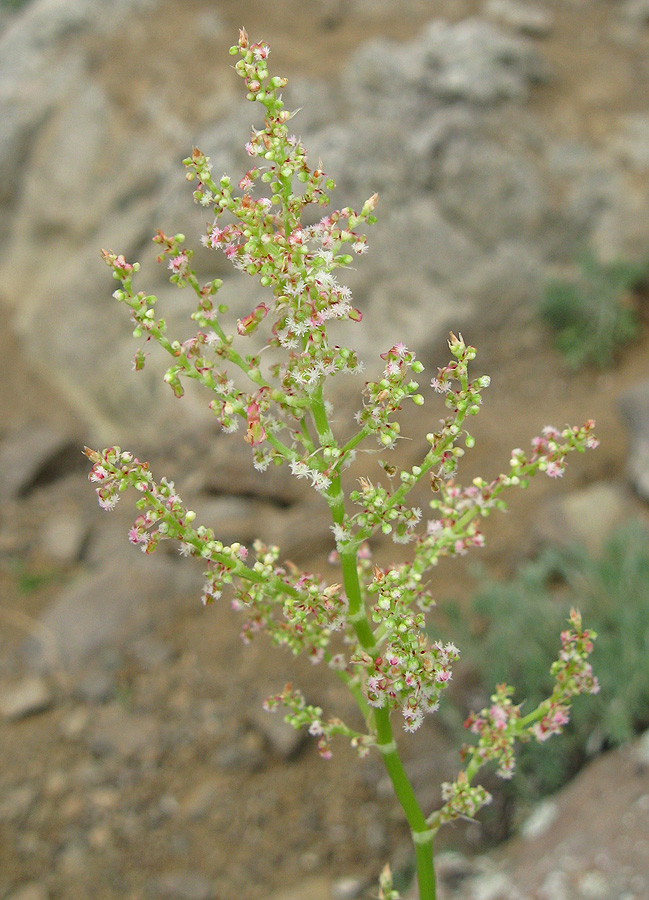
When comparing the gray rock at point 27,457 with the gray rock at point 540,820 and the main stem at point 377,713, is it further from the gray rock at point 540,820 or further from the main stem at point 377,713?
the main stem at point 377,713

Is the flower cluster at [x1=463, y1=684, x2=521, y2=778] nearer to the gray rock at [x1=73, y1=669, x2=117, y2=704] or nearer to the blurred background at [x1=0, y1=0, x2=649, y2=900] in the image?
the blurred background at [x1=0, y1=0, x2=649, y2=900]

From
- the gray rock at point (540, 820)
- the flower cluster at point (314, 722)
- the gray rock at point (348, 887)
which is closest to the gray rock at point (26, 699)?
the gray rock at point (348, 887)

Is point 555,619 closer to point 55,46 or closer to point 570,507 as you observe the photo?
point 570,507

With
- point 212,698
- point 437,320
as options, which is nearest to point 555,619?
point 212,698

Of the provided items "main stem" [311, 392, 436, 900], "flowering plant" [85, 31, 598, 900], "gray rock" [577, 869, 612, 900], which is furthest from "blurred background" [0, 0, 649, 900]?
"flowering plant" [85, 31, 598, 900]

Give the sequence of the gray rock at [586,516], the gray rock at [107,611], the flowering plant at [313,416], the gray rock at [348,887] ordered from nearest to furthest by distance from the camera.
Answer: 1. the flowering plant at [313,416]
2. the gray rock at [348,887]
3. the gray rock at [586,516]
4. the gray rock at [107,611]

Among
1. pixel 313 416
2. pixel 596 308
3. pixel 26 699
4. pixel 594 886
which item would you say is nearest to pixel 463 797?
pixel 313 416
